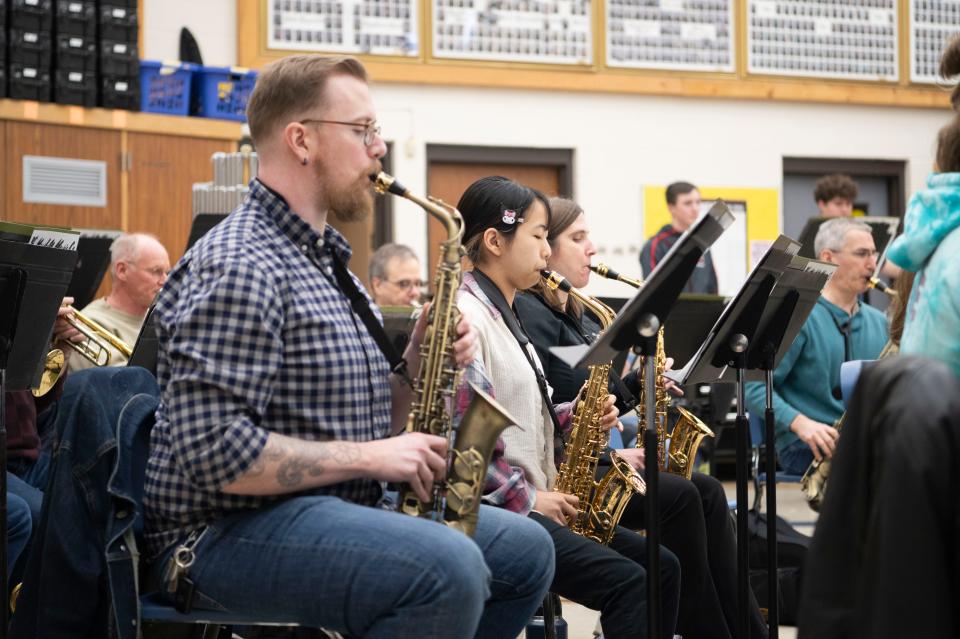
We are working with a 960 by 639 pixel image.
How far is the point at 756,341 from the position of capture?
320 cm

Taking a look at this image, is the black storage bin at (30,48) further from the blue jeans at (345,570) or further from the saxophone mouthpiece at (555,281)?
the blue jeans at (345,570)

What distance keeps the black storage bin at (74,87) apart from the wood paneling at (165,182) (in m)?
0.32

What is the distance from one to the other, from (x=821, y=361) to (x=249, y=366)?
10.7ft

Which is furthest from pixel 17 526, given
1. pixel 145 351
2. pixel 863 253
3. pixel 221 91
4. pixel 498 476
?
pixel 221 91

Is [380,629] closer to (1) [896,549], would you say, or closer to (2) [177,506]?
(2) [177,506]

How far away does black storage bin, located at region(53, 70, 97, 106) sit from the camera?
262 inches

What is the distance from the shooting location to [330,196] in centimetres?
245

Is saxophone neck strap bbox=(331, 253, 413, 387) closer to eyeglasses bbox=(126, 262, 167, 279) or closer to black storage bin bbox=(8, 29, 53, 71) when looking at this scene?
eyeglasses bbox=(126, 262, 167, 279)

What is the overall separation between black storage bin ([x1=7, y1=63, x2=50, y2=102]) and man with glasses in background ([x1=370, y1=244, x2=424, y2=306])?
2079mm

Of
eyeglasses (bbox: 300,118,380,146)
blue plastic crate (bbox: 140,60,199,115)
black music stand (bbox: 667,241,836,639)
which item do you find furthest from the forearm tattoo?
blue plastic crate (bbox: 140,60,199,115)

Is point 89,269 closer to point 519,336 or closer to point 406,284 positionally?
point 406,284

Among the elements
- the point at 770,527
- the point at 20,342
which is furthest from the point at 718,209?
the point at 20,342

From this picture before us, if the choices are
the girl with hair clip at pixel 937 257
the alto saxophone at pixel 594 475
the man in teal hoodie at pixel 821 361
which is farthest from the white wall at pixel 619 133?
the girl with hair clip at pixel 937 257

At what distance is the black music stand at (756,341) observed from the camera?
9.86ft
